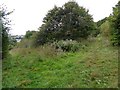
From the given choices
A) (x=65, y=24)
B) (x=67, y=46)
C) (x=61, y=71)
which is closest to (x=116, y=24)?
(x=67, y=46)

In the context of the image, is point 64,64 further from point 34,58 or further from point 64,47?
point 64,47

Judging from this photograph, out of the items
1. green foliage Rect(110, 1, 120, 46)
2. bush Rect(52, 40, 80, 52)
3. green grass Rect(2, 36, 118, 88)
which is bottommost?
green grass Rect(2, 36, 118, 88)

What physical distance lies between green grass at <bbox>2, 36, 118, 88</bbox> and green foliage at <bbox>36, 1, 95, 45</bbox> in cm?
430

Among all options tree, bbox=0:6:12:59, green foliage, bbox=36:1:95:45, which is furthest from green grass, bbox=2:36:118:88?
green foliage, bbox=36:1:95:45

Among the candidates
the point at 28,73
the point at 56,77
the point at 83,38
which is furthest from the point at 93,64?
the point at 83,38

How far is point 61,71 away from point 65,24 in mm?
8413

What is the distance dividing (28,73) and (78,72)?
198 centimetres

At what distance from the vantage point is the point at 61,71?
10.4 meters

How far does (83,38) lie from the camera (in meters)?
18.4

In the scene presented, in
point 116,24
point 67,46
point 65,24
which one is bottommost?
point 67,46

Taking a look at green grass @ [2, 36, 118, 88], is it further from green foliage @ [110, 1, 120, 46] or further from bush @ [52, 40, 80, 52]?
bush @ [52, 40, 80, 52]

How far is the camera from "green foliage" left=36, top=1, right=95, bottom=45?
18234 mm

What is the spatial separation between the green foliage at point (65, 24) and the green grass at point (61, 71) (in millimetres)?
4298

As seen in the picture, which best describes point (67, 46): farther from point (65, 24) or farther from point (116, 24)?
point (65, 24)
